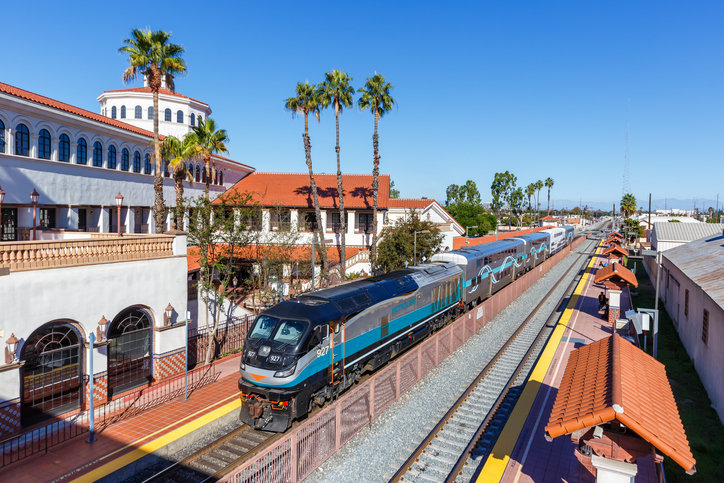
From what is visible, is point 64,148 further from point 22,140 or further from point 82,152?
point 22,140

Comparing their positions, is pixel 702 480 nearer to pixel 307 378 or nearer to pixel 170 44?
pixel 307 378

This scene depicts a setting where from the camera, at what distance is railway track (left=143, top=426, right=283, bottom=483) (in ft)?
33.5

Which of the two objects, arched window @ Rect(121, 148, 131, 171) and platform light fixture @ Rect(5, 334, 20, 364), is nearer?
platform light fixture @ Rect(5, 334, 20, 364)

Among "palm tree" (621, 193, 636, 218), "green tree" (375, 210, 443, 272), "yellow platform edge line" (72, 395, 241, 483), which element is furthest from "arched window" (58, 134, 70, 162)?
"palm tree" (621, 193, 636, 218)

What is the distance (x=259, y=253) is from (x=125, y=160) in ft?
36.2

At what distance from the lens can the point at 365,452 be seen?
1105cm

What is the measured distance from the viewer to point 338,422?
1070cm

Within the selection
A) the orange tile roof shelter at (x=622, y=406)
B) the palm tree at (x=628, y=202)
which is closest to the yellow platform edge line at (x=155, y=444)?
the orange tile roof shelter at (x=622, y=406)

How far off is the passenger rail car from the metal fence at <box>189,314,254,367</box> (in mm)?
7427

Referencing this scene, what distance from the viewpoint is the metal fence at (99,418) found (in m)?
11.2

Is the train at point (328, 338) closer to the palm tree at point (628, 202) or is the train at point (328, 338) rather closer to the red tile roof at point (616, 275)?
the red tile roof at point (616, 275)

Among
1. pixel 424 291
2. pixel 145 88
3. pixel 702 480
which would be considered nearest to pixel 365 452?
pixel 702 480

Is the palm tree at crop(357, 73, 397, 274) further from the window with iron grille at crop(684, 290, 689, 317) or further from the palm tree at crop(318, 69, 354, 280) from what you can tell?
the window with iron grille at crop(684, 290, 689, 317)

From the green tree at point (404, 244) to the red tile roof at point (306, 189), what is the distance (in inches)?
209
